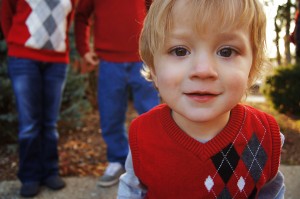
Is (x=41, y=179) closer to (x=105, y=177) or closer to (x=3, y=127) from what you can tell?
(x=105, y=177)

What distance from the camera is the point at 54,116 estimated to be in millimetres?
2994

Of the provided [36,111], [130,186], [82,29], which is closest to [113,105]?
[36,111]

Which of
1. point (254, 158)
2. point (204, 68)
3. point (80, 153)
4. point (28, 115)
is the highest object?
point (204, 68)

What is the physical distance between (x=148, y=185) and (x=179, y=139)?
8.8 inches

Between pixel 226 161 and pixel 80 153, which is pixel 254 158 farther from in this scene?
pixel 80 153

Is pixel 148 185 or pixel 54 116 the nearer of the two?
pixel 148 185

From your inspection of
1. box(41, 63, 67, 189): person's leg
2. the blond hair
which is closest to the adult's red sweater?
box(41, 63, 67, 189): person's leg

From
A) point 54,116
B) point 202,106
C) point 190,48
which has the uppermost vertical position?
point 190,48

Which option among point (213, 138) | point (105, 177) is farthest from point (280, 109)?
point (213, 138)

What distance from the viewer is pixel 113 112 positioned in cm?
307

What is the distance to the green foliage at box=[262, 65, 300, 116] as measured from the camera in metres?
5.97

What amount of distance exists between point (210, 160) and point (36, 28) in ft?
5.93

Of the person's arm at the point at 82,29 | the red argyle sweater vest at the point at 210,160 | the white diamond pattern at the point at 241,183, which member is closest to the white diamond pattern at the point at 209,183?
the red argyle sweater vest at the point at 210,160

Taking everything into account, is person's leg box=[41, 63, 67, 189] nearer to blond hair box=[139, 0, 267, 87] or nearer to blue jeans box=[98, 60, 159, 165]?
blue jeans box=[98, 60, 159, 165]
